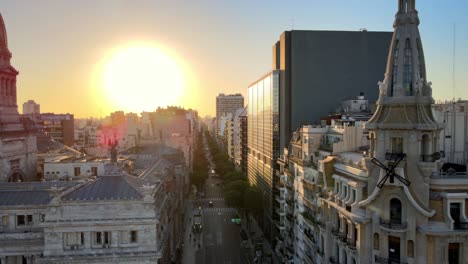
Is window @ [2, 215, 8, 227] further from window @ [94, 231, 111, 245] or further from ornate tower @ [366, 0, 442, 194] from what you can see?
ornate tower @ [366, 0, 442, 194]

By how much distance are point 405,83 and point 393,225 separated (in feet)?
48.5

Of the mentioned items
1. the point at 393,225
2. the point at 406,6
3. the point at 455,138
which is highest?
the point at 406,6

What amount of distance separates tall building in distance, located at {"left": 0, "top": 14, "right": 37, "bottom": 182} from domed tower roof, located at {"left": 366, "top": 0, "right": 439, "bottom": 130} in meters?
60.8

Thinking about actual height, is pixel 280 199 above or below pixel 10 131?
below

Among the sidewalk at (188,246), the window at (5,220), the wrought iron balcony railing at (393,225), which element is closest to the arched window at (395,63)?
the wrought iron balcony railing at (393,225)

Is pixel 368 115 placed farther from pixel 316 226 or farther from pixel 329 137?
pixel 316 226

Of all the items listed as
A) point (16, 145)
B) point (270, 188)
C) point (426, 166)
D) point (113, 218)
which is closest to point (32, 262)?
point (113, 218)

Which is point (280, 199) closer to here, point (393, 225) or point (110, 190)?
point (110, 190)

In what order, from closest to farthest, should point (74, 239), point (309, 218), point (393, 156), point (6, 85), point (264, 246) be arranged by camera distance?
point (393, 156) < point (74, 239) < point (309, 218) < point (6, 85) < point (264, 246)

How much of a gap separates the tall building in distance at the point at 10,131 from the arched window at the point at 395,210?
202 ft

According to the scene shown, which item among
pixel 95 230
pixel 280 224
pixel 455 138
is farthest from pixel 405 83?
pixel 280 224

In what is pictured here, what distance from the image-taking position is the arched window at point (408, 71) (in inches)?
1710

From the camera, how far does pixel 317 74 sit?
94.6m

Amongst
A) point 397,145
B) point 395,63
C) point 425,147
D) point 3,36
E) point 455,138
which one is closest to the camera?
point 425,147
